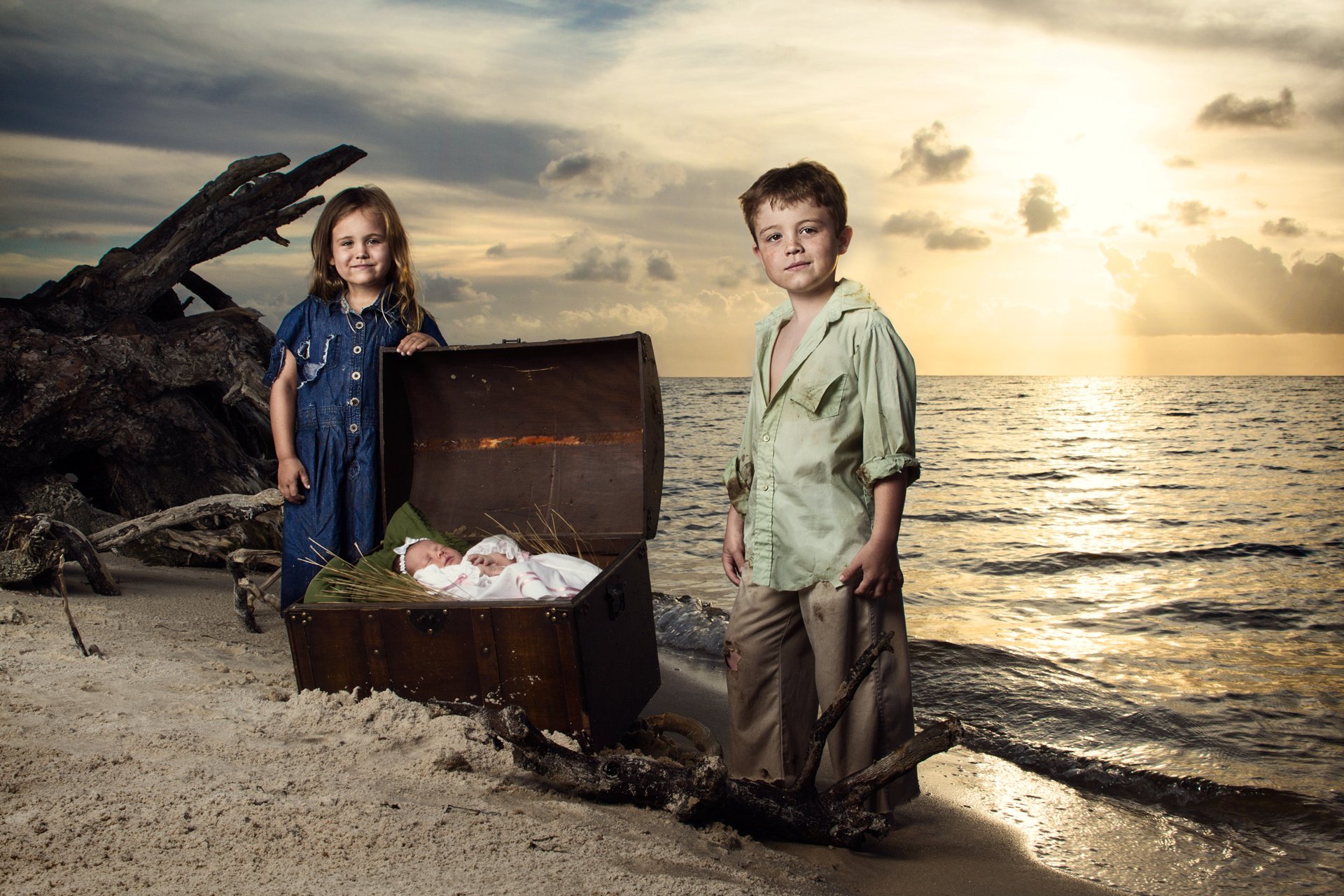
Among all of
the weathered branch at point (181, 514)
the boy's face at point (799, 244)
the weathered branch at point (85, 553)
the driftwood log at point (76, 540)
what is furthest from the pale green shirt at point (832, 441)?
the weathered branch at point (85, 553)

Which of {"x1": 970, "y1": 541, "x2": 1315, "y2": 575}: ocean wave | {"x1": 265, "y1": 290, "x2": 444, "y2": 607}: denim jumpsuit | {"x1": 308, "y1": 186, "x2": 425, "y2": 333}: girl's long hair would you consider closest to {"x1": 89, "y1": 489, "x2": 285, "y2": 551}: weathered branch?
{"x1": 265, "y1": 290, "x2": 444, "y2": 607}: denim jumpsuit

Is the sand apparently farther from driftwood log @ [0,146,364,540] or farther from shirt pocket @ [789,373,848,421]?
driftwood log @ [0,146,364,540]

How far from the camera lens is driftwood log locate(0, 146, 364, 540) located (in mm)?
6773

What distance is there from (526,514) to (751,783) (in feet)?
6.56

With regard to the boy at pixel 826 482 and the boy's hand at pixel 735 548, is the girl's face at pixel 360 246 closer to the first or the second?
the boy at pixel 826 482

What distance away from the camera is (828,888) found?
2.42 meters

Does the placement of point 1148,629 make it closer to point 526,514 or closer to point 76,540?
point 526,514

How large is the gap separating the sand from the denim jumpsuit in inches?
21.6

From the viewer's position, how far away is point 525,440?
4391mm

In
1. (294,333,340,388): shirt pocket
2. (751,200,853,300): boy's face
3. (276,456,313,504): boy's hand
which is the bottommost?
(276,456,313,504): boy's hand

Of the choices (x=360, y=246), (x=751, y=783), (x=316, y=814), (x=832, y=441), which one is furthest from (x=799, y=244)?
(x=316, y=814)

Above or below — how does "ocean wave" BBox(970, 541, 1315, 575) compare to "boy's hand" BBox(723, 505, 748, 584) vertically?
below

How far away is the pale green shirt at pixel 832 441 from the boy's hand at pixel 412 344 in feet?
5.45

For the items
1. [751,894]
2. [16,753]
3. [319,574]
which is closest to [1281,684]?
[751,894]
